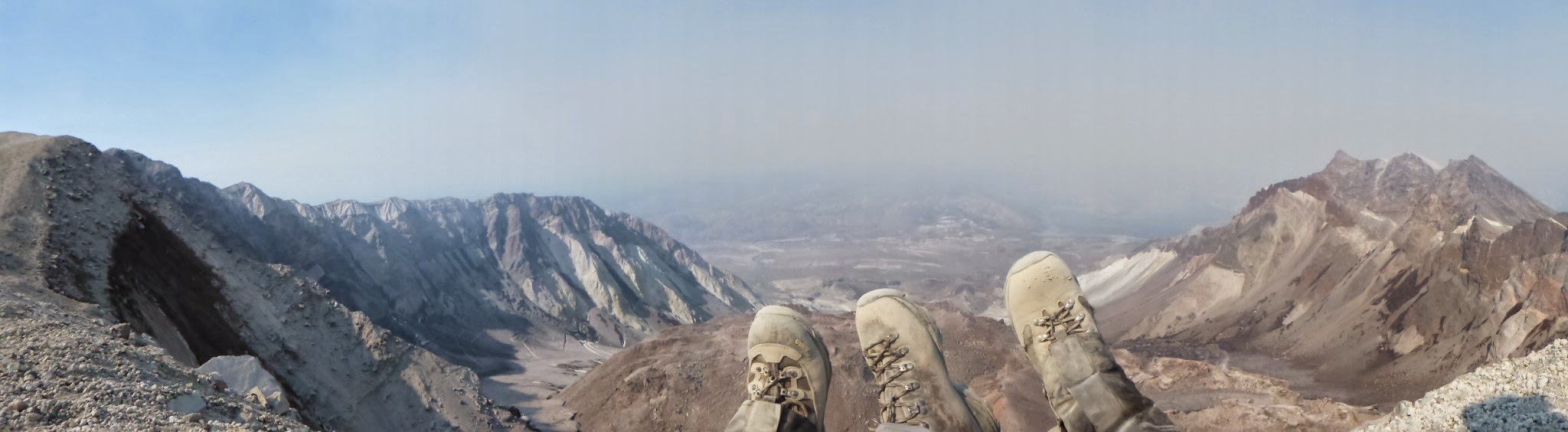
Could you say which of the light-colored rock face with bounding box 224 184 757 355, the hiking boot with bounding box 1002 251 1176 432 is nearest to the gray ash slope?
the light-colored rock face with bounding box 224 184 757 355

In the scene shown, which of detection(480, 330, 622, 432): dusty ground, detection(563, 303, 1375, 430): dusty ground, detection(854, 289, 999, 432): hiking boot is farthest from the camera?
detection(480, 330, 622, 432): dusty ground

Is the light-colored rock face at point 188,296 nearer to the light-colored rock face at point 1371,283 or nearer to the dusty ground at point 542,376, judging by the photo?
the dusty ground at point 542,376

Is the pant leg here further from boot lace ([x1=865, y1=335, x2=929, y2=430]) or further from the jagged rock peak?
the jagged rock peak

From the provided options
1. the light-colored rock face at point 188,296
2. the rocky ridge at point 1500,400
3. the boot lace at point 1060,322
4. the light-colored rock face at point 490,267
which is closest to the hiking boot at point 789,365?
the boot lace at point 1060,322

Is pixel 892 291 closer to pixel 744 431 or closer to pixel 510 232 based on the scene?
pixel 744 431

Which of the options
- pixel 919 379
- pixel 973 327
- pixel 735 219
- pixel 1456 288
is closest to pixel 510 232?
pixel 973 327
